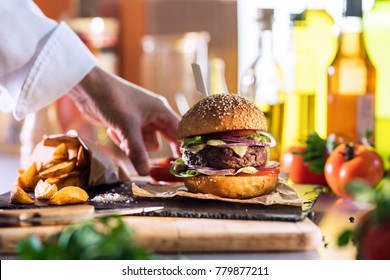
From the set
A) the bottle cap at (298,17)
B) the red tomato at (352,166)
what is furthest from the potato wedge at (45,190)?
the bottle cap at (298,17)

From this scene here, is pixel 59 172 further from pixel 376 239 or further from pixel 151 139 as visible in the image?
pixel 376 239

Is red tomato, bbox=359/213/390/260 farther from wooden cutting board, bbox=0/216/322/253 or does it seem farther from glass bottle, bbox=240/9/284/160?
glass bottle, bbox=240/9/284/160

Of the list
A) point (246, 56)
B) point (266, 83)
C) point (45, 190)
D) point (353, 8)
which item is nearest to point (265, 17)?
point (266, 83)

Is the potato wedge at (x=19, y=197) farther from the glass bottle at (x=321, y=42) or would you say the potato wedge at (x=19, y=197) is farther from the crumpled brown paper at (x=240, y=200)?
the glass bottle at (x=321, y=42)

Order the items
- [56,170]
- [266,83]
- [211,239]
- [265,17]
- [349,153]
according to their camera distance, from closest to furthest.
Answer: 1. [211,239]
2. [56,170]
3. [349,153]
4. [265,17]
5. [266,83]

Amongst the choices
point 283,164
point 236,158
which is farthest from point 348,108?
point 236,158

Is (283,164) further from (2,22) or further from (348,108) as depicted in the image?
(2,22)
